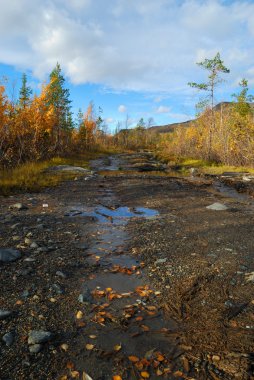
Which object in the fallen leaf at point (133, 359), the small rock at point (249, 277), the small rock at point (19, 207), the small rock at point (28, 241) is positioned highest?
the small rock at point (19, 207)

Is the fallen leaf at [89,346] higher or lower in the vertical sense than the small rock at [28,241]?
lower

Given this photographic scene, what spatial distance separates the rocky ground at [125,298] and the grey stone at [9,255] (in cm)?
2

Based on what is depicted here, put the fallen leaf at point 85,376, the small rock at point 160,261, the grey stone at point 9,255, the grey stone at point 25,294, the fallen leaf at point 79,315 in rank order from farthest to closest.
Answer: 1. the small rock at point 160,261
2. the grey stone at point 9,255
3. the grey stone at point 25,294
4. the fallen leaf at point 79,315
5. the fallen leaf at point 85,376

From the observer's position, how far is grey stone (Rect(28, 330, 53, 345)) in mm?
3097

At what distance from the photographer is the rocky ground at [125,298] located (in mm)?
2891

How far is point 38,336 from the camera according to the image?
10.3ft

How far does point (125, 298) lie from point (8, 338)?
1563 millimetres

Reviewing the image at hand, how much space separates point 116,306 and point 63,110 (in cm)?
3765

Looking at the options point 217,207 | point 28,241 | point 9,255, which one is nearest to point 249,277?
point 9,255

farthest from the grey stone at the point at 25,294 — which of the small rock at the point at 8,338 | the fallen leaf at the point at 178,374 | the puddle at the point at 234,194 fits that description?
the puddle at the point at 234,194

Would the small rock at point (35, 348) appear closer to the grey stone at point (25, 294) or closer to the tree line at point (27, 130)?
the grey stone at point (25, 294)

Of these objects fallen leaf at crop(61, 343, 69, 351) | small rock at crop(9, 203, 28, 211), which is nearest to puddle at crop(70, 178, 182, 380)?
fallen leaf at crop(61, 343, 69, 351)

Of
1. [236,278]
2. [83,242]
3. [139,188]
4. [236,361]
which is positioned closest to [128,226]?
[83,242]

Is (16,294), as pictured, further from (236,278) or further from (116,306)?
(236,278)
